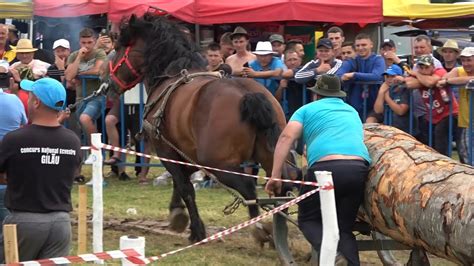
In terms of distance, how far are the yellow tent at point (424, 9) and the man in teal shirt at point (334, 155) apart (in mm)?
10330

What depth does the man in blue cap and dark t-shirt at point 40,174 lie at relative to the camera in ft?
18.0

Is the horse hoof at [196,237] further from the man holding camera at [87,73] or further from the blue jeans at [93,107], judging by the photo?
the blue jeans at [93,107]

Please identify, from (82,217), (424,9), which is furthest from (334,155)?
(424,9)

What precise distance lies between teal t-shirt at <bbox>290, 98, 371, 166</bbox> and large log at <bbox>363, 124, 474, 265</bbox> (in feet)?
0.71

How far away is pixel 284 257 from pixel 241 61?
553 cm

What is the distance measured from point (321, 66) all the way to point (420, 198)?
17.8 ft

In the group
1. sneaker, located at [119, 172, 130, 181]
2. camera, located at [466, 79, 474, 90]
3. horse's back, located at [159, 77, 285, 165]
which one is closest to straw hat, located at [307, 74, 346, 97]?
horse's back, located at [159, 77, 285, 165]

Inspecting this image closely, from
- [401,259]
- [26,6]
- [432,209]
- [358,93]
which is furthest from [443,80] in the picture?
[26,6]

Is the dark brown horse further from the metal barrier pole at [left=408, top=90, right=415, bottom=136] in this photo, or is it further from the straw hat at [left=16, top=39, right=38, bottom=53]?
the straw hat at [left=16, top=39, right=38, bottom=53]

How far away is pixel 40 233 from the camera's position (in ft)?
18.1

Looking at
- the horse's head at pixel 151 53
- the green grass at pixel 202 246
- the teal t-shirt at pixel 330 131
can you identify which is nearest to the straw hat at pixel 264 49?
the green grass at pixel 202 246

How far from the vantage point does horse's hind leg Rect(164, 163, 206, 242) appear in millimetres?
9148

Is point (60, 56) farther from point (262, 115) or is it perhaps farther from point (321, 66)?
point (262, 115)

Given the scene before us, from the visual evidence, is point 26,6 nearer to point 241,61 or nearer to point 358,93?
point 241,61
